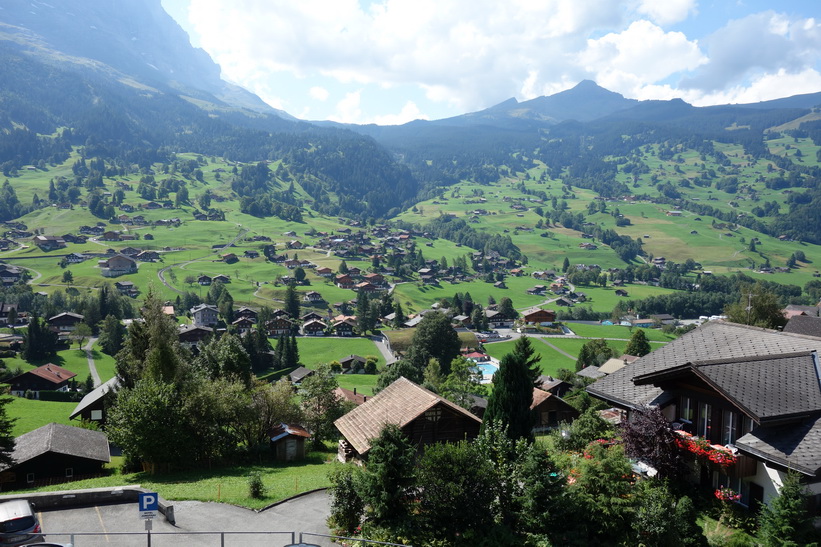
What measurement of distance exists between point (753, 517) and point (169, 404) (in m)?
26.4

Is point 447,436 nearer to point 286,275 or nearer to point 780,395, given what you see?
point 780,395

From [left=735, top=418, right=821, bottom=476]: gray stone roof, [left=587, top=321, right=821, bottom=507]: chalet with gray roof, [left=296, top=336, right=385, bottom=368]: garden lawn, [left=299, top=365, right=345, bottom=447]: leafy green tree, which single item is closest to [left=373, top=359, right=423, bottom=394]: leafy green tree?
[left=299, top=365, right=345, bottom=447]: leafy green tree

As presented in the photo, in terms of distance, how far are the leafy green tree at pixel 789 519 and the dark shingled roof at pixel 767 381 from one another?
74.6 inches

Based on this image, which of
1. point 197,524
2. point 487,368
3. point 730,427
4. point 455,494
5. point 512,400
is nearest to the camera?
point 455,494

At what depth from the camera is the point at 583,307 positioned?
168875 mm

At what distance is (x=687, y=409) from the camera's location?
18641 mm

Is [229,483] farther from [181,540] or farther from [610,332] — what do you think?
[610,332]

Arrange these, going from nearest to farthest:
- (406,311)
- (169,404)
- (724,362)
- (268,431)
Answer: (724,362) → (169,404) → (268,431) → (406,311)

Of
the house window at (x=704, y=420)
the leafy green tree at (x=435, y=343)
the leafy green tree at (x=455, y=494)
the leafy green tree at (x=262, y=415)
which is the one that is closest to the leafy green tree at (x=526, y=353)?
the house window at (x=704, y=420)

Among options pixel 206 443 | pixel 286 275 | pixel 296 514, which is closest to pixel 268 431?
pixel 206 443

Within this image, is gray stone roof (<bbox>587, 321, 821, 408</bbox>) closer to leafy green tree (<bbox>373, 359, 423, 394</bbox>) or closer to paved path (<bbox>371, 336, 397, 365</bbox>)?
leafy green tree (<bbox>373, 359, 423, 394</bbox>)

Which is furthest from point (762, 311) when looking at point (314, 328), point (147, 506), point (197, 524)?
point (314, 328)

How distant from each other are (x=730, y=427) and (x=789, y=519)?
366 cm

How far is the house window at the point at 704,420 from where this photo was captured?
17.6 metres
